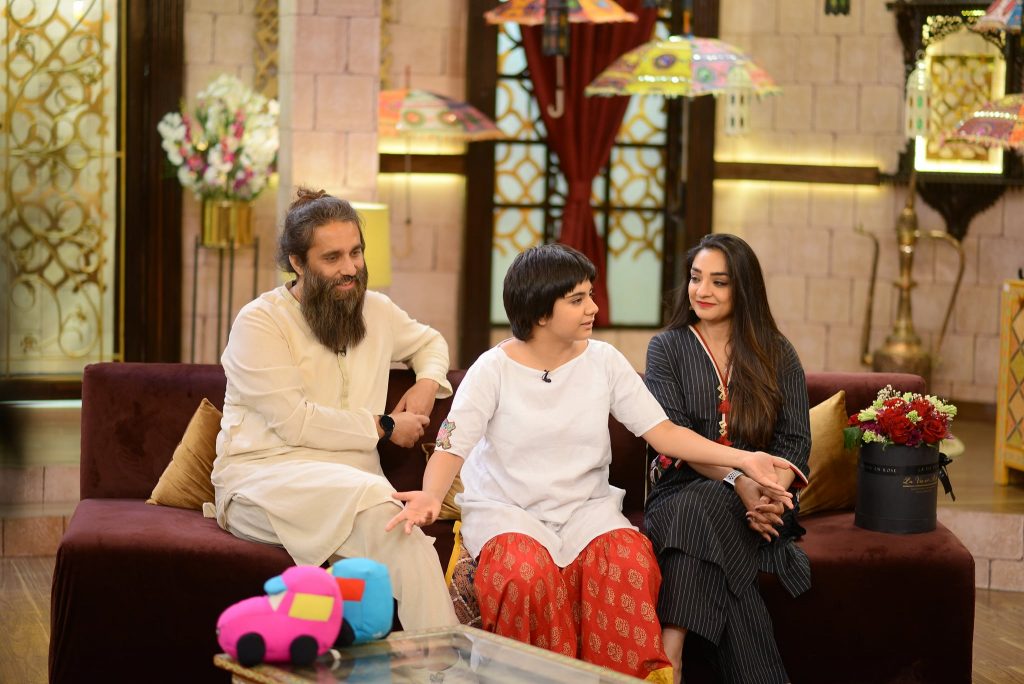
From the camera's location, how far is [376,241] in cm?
564

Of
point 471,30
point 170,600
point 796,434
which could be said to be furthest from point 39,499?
point 471,30

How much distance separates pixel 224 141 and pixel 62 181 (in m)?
1.17

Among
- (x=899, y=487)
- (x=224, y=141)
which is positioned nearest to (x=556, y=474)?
(x=899, y=487)

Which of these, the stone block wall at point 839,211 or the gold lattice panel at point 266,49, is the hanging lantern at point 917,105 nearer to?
the stone block wall at point 839,211

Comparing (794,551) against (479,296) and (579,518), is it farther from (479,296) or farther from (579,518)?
(479,296)

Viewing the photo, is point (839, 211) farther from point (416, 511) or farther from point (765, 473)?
point (416, 511)

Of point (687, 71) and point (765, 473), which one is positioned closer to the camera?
point (765, 473)

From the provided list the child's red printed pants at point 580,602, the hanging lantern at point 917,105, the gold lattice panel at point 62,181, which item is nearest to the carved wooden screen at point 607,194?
the hanging lantern at point 917,105

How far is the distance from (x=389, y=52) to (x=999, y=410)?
157 inches

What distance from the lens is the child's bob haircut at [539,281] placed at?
12.5 ft

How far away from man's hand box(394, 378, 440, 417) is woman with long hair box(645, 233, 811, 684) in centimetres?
65

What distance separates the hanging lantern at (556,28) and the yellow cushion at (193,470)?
7.52ft

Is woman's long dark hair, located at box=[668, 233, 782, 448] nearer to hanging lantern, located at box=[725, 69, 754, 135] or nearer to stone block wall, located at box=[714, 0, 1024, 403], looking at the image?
hanging lantern, located at box=[725, 69, 754, 135]

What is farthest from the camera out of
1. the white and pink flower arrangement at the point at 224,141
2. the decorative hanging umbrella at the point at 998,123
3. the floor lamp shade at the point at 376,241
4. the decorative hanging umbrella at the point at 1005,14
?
the white and pink flower arrangement at the point at 224,141
